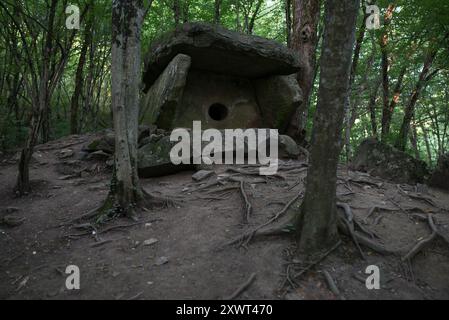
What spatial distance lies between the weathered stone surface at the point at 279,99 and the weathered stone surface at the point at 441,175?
127 inches

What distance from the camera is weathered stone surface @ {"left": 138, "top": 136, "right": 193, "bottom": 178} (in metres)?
6.09

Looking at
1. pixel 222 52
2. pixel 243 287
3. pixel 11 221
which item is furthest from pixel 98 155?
pixel 243 287

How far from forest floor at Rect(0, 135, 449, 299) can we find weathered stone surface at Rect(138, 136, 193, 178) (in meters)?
0.40

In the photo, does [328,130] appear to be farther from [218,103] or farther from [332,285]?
[218,103]

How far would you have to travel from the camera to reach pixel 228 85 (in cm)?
853

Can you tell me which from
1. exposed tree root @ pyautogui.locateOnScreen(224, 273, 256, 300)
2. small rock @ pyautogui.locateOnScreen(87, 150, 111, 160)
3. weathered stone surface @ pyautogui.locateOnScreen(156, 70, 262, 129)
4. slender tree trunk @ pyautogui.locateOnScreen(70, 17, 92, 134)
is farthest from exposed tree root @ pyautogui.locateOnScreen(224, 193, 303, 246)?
slender tree trunk @ pyautogui.locateOnScreen(70, 17, 92, 134)

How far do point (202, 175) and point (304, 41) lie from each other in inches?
193

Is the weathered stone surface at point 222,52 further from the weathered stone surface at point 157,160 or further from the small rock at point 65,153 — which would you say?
the small rock at point 65,153

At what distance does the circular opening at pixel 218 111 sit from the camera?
335 inches

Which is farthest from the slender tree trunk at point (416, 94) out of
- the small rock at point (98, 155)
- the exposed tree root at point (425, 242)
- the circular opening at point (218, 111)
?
the small rock at point (98, 155)

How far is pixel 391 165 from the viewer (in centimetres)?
643

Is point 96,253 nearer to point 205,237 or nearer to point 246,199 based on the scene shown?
point 205,237

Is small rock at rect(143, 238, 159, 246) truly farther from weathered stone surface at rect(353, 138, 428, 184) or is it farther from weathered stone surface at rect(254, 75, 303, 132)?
weathered stone surface at rect(254, 75, 303, 132)
